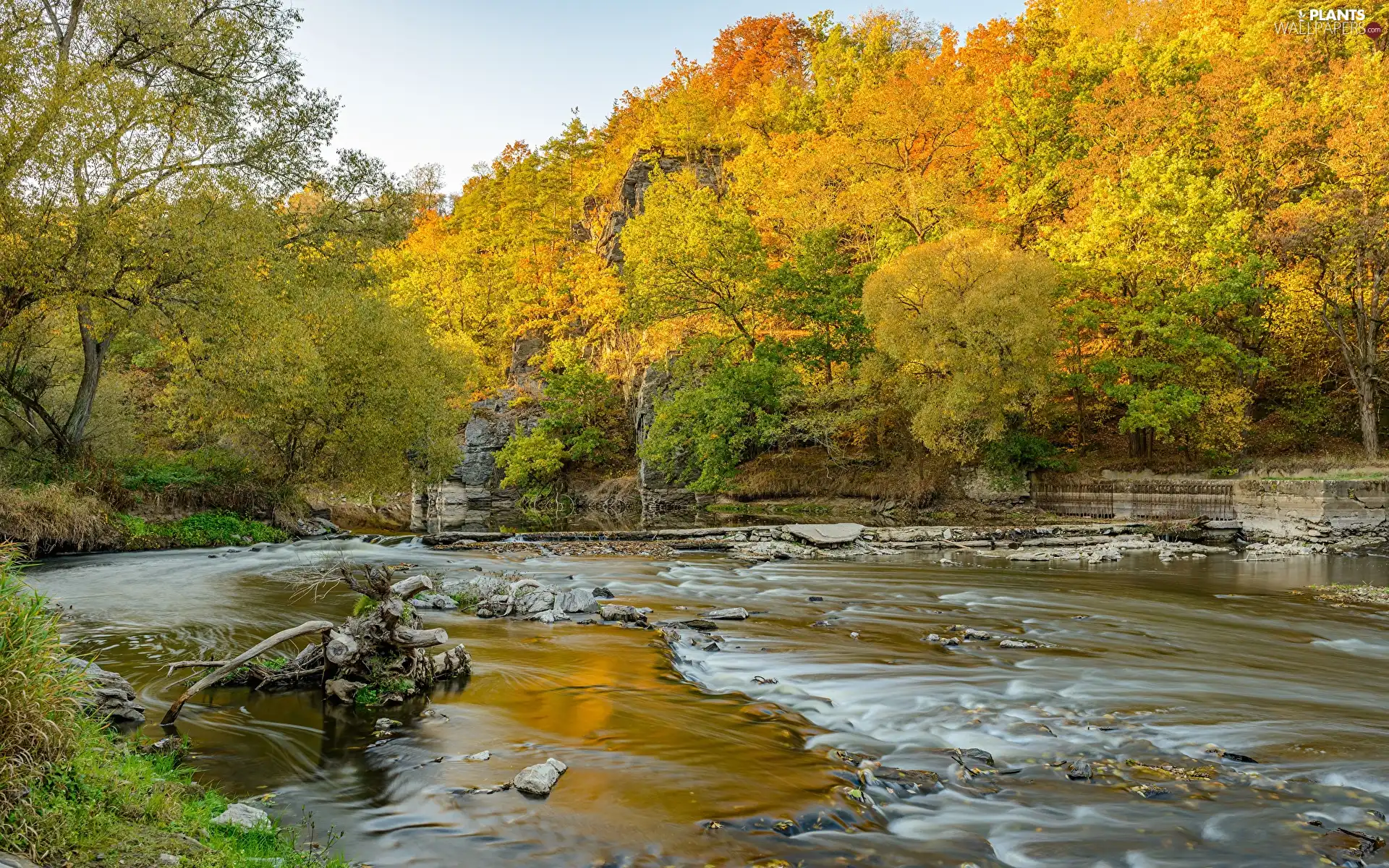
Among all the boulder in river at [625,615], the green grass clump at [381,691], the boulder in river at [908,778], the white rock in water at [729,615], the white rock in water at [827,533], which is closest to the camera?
the boulder in river at [908,778]

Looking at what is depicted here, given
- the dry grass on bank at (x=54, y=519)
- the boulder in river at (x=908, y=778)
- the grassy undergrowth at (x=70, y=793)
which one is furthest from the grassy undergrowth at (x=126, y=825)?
the dry grass on bank at (x=54, y=519)

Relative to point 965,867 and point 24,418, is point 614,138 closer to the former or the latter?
point 24,418

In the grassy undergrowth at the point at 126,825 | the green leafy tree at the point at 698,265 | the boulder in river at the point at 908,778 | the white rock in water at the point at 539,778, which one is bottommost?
the boulder in river at the point at 908,778

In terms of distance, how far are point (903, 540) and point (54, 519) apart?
894 inches

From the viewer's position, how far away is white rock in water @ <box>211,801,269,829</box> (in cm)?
454

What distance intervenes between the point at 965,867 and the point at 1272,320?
36368 millimetres

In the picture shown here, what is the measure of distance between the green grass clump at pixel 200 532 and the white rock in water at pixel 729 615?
669 inches

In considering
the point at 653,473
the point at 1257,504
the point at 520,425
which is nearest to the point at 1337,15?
the point at 1257,504

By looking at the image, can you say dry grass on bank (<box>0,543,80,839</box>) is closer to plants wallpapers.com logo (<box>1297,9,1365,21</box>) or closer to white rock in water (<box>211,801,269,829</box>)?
white rock in water (<box>211,801,269,829</box>)

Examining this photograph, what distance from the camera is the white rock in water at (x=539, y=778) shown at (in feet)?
18.5

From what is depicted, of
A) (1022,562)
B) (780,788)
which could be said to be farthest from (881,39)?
(780,788)

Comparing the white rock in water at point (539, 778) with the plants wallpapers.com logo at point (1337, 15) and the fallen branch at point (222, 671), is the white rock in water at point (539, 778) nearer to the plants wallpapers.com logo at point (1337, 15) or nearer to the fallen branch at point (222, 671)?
the fallen branch at point (222, 671)

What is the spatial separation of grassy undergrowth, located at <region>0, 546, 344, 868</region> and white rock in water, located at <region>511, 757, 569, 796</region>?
1392mm

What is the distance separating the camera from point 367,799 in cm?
561
